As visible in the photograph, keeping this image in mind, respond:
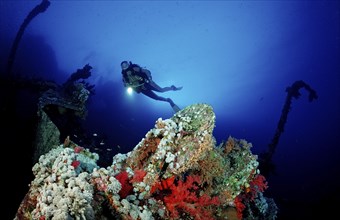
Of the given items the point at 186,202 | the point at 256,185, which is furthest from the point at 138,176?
the point at 256,185

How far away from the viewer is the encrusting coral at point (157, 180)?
3.34 metres

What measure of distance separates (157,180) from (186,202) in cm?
63

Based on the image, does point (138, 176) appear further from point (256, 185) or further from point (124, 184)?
point (256, 185)

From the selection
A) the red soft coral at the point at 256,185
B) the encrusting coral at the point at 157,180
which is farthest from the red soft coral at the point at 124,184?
the red soft coral at the point at 256,185

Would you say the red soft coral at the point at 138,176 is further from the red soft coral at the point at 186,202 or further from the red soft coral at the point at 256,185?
the red soft coral at the point at 256,185

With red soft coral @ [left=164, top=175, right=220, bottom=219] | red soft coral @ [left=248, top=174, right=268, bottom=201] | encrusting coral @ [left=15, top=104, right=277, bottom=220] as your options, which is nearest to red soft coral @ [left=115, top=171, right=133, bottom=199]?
encrusting coral @ [left=15, top=104, right=277, bottom=220]

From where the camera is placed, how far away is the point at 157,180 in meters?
4.27

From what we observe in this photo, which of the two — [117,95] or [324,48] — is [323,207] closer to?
[117,95]

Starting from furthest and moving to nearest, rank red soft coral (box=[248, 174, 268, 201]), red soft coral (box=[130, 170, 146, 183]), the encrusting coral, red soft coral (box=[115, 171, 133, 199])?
red soft coral (box=[248, 174, 268, 201]) < red soft coral (box=[130, 170, 146, 183]) < red soft coral (box=[115, 171, 133, 199]) < the encrusting coral

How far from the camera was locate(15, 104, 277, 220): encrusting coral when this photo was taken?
334 centimetres

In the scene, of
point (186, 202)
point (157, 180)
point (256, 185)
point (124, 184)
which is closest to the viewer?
point (124, 184)

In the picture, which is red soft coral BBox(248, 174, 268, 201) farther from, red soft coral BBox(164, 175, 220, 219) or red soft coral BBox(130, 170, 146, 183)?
red soft coral BBox(130, 170, 146, 183)

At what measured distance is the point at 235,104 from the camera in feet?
284

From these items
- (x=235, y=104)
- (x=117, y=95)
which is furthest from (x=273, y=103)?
(x=117, y=95)
